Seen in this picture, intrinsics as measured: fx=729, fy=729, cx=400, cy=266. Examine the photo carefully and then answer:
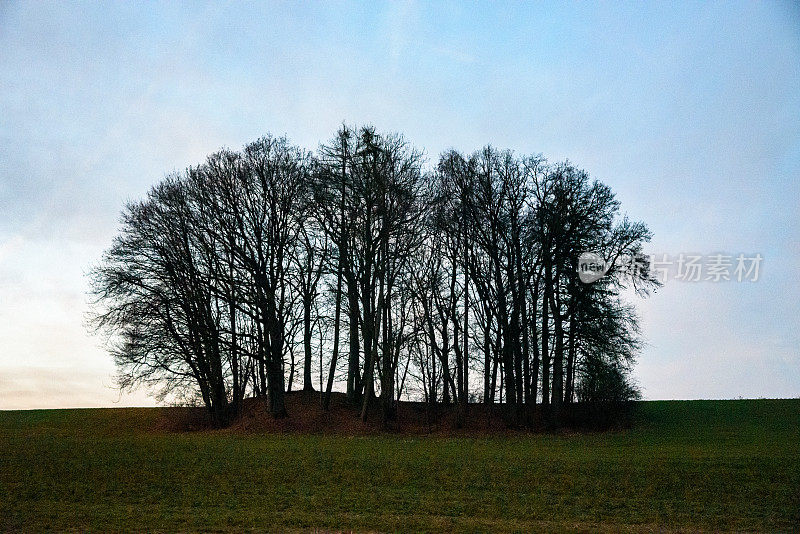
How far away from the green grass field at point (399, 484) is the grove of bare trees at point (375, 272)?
545 cm

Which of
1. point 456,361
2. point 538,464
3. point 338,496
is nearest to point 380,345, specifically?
point 456,361

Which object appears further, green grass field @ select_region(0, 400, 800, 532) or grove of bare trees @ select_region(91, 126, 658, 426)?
grove of bare trees @ select_region(91, 126, 658, 426)

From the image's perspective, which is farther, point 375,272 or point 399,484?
point 375,272

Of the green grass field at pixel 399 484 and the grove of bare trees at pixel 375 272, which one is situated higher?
the grove of bare trees at pixel 375 272

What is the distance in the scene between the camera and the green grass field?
15172mm

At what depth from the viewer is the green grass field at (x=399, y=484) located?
1517 cm

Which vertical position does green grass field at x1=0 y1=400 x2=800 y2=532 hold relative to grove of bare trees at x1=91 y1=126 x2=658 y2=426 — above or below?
below

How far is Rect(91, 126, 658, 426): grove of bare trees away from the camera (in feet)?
117

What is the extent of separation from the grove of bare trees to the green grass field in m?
5.45

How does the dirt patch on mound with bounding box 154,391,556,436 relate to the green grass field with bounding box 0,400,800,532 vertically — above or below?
above

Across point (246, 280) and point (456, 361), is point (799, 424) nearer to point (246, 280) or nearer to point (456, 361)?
point (456, 361)

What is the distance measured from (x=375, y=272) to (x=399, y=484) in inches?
711

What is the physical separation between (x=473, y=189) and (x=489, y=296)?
5506 millimetres

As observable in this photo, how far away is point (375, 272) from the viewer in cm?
3669
